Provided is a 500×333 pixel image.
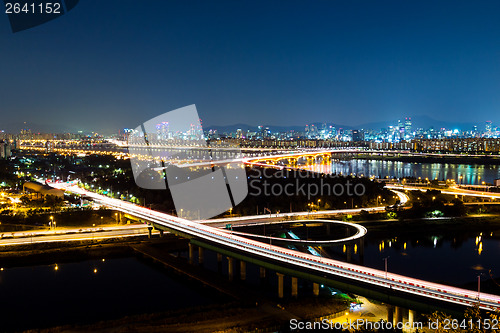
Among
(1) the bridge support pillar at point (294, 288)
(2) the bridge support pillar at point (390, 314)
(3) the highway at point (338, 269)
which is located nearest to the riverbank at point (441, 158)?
(3) the highway at point (338, 269)

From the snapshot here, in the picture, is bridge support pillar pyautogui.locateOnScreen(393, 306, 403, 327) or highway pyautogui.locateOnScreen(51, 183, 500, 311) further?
bridge support pillar pyautogui.locateOnScreen(393, 306, 403, 327)

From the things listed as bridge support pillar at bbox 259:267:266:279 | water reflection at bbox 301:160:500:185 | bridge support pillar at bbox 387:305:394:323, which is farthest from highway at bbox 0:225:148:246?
water reflection at bbox 301:160:500:185

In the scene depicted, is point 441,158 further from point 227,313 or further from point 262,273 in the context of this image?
point 227,313

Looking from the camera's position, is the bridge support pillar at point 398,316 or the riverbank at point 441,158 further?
the riverbank at point 441,158

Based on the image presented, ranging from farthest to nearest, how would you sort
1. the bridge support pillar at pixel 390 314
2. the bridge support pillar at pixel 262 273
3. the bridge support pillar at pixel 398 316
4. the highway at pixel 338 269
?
1. the bridge support pillar at pixel 262 273
2. the bridge support pillar at pixel 390 314
3. the bridge support pillar at pixel 398 316
4. the highway at pixel 338 269

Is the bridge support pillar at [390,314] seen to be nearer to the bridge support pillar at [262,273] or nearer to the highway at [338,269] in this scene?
the highway at [338,269]

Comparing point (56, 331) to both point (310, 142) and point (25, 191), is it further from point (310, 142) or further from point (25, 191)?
point (310, 142)

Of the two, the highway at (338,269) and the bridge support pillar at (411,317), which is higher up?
the highway at (338,269)

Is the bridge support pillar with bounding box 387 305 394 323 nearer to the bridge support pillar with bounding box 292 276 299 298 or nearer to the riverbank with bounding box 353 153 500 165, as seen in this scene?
the bridge support pillar with bounding box 292 276 299 298
